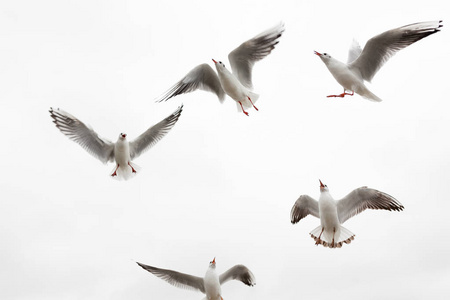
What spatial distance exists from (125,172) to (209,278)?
2.34 meters

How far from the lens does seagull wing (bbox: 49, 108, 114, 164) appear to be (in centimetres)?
1167

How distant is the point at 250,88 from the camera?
1142 cm

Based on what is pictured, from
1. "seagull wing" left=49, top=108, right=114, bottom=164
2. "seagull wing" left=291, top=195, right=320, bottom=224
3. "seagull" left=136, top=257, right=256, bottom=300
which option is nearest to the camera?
"seagull wing" left=291, top=195, right=320, bottom=224

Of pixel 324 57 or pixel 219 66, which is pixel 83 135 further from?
pixel 324 57

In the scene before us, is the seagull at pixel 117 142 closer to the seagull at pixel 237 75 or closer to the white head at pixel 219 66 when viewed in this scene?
the seagull at pixel 237 75

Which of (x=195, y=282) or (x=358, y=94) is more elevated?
(x=358, y=94)

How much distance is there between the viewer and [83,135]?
39.2 feet

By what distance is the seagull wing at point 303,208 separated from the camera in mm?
11484

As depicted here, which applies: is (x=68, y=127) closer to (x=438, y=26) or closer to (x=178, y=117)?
(x=178, y=117)

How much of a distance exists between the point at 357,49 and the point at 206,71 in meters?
3.57

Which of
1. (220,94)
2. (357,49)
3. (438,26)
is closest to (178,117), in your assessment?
(220,94)

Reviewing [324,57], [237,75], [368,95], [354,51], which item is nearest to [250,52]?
[237,75]

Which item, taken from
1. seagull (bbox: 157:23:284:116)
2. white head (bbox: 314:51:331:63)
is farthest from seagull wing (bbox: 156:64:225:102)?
white head (bbox: 314:51:331:63)

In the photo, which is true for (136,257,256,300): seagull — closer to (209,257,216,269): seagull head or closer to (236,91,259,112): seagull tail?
(209,257,216,269): seagull head
